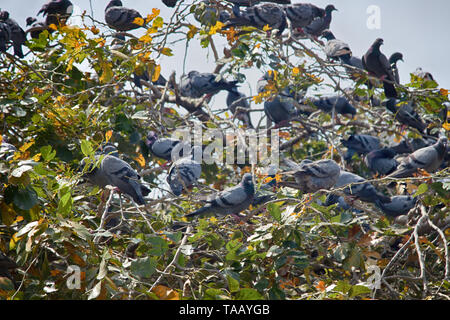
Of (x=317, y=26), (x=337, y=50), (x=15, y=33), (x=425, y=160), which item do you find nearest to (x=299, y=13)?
(x=337, y=50)

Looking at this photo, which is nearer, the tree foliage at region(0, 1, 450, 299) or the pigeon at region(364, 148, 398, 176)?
the tree foliage at region(0, 1, 450, 299)

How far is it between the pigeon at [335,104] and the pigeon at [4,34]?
2.64 m

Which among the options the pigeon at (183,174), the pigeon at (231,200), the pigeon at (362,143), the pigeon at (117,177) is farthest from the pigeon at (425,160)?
the pigeon at (117,177)

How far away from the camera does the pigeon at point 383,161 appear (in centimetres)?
391

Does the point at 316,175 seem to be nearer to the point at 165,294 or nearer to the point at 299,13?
the point at 165,294

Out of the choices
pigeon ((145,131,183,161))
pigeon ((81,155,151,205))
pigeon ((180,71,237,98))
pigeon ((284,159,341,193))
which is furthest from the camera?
pigeon ((180,71,237,98))

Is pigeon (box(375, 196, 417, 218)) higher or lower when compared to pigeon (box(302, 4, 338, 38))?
lower

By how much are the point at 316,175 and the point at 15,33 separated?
8.52 feet

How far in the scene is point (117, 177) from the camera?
2840mm

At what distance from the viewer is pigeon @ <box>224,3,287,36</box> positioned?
4078 millimetres

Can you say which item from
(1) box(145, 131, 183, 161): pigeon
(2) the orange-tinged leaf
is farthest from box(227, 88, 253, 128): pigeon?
(2) the orange-tinged leaf

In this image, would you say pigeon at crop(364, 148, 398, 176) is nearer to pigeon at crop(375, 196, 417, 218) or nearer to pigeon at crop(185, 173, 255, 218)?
pigeon at crop(375, 196, 417, 218)

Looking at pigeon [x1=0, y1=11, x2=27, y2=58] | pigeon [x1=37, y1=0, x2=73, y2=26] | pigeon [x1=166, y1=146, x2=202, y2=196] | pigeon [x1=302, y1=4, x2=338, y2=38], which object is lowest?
pigeon [x1=166, y1=146, x2=202, y2=196]
